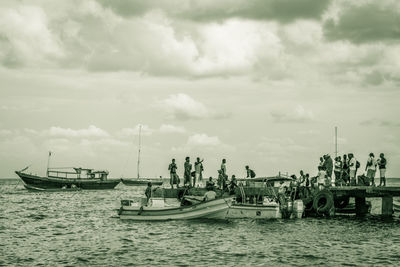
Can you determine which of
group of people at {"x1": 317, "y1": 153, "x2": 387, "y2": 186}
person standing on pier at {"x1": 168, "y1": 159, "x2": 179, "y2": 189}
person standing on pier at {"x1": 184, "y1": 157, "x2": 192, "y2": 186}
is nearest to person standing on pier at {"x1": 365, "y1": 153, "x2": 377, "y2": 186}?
group of people at {"x1": 317, "y1": 153, "x2": 387, "y2": 186}

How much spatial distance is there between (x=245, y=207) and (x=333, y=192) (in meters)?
6.89

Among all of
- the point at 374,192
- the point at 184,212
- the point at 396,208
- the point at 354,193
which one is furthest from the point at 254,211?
the point at 396,208

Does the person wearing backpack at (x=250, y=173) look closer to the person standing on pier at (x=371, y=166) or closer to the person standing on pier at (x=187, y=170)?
the person standing on pier at (x=187, y=170)

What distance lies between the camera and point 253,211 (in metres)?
33.6

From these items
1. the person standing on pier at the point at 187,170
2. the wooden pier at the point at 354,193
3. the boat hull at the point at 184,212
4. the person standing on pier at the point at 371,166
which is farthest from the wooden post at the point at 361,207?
the person standing on pier at the point at 187,170

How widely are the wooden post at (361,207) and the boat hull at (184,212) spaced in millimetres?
12423

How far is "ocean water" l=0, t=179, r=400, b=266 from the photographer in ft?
72.2

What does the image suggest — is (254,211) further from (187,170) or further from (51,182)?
(51,182)

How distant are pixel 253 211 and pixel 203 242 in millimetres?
7867

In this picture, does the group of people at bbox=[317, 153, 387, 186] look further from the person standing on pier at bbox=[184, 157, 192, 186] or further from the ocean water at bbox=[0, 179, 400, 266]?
the person standing on pier at bbox=[184, 157, 192, 186]

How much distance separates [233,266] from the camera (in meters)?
20.7

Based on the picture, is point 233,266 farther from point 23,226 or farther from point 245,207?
point 23,226

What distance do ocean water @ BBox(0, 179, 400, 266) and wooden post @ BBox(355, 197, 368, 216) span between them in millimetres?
2571

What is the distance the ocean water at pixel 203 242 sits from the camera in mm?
22016
